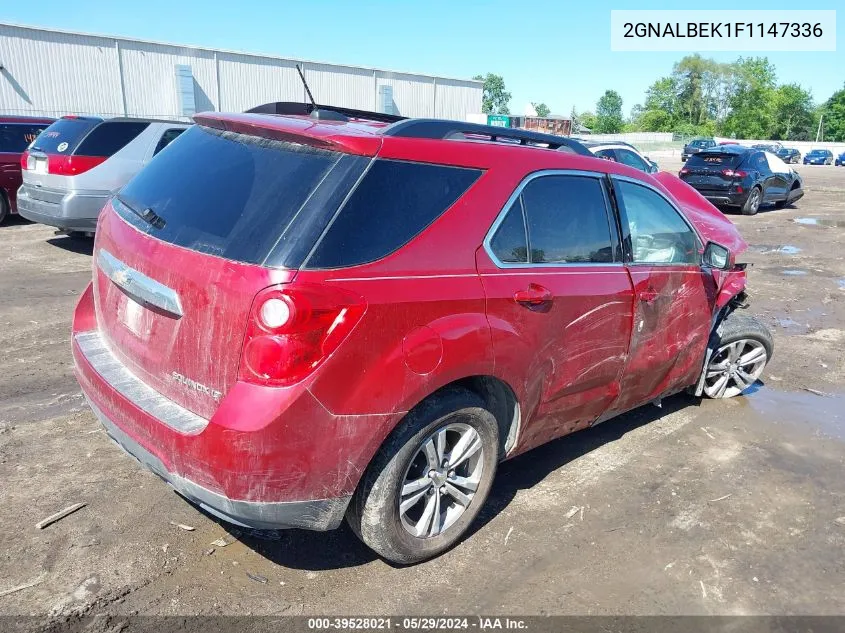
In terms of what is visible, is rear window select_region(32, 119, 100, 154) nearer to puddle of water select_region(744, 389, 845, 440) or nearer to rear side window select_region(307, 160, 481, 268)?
rear side window select_region(307, 160, 481, 268)

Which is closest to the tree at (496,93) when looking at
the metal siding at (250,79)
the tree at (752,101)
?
the tree at (752,101)

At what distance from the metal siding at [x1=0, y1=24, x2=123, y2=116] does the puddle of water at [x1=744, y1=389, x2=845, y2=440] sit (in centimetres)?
2941

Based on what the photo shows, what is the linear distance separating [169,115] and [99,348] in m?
31.1

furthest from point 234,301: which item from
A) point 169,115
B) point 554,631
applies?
point 169,115

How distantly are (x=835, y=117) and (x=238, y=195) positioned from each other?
4671 inches

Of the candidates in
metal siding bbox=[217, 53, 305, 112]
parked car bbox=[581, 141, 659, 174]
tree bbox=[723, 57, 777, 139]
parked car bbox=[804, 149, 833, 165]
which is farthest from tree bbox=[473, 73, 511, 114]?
parked car bbox=[581, 141, 659, 174]

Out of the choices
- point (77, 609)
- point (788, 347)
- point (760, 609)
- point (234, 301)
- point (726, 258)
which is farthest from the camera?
point (788, 347)

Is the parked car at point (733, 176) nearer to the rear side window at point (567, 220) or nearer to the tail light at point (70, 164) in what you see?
the tail light at point (70, 164)

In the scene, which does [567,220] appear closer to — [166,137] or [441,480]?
[441,480]

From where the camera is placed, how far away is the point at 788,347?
6648 mm

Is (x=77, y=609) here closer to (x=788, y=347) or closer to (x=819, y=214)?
(x=788, y=347)

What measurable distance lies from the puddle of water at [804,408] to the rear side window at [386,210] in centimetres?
345

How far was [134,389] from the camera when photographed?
285 centimetres

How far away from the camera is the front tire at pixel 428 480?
2.77m
